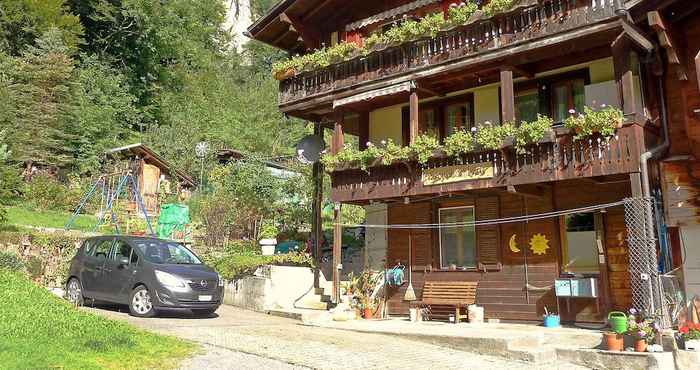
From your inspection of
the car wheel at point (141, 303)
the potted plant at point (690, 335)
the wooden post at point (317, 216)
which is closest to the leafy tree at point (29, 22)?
the wooden post at point (317, 216)

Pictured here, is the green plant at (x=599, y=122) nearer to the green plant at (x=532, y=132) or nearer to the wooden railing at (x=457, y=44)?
the green plant at (x=532, y=132)

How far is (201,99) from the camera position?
172 ft

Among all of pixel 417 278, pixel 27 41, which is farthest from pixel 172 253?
pixel 27 41

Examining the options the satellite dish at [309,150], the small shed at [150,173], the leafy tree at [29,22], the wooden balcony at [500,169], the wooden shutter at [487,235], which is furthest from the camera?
the leafy tree at [29,22]

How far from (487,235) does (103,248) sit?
365 inches

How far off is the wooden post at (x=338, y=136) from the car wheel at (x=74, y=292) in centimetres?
730

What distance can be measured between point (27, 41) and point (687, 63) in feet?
139

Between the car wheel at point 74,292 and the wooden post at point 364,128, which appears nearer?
the car wheel at point 74,292

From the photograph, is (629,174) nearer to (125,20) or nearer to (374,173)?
(374,173)

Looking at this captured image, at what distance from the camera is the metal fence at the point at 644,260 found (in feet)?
34.0

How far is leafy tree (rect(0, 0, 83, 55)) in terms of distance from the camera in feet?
132

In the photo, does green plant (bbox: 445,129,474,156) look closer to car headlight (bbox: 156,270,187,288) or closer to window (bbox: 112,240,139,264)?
car headlight (bbox: 156,270,187,288)

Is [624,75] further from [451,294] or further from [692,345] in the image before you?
[451,294]

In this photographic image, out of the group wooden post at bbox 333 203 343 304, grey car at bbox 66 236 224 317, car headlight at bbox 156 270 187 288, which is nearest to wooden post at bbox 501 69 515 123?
wooden post at bbox 333 203 343 304
